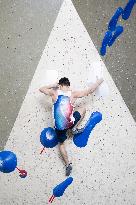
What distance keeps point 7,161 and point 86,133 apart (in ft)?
2.03

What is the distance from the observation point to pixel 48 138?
298 cm

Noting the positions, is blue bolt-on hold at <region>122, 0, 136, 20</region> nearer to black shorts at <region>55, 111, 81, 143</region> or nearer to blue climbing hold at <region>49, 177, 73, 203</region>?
black shorts at <region>55, 111, 81, 143</region>

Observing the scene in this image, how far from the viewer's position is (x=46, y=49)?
3025 millimetres

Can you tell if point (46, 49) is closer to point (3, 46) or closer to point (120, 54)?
point (3, 46)

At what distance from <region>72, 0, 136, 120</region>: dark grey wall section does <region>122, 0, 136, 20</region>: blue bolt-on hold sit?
3cm

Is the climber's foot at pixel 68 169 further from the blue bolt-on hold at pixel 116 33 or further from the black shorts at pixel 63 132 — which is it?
the blue bolt-on hold at pixel 116 33

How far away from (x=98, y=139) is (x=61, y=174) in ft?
1.25

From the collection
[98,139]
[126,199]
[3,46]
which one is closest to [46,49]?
[3,46]

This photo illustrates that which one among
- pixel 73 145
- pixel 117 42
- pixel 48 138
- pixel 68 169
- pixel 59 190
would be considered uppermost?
pixel 117 42

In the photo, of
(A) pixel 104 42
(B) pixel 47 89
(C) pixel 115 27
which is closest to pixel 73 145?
(B) pixel 47 89

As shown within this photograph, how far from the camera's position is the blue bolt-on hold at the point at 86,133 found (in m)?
3.01

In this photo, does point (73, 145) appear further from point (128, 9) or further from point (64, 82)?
point (128, 9)

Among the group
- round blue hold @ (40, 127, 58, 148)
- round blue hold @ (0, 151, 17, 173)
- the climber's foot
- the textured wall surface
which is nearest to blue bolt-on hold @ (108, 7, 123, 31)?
the textured wall surface

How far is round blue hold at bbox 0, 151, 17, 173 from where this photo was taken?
296cm
